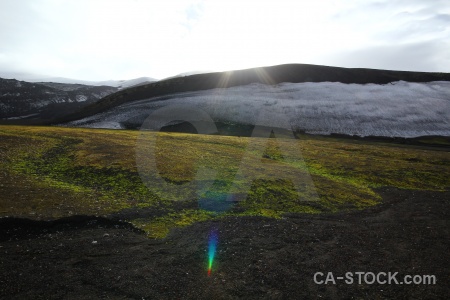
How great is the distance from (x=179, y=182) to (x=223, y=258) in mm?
17332

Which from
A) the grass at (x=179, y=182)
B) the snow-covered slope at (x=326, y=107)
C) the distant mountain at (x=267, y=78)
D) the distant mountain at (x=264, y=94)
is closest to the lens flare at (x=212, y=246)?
the grass at (x=179, y=182)

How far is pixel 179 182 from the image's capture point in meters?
35.9

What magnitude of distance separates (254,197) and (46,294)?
2216cm

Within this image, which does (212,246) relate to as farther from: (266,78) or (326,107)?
(266,78)

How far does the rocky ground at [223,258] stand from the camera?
16.0 meters

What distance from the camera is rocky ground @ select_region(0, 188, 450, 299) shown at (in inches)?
631

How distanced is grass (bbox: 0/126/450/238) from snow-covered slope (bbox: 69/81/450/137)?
58307 mm

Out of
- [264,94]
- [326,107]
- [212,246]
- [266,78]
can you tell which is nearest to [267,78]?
[266,78]

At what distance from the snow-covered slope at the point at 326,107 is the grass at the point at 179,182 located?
58307mm

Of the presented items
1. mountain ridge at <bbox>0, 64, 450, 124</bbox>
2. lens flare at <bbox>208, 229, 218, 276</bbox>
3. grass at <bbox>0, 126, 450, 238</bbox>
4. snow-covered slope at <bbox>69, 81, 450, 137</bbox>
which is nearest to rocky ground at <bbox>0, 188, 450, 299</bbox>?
lens flare at <bbox>208, 229, 218, 276</bbox>

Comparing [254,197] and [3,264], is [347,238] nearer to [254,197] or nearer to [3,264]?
[254,197]

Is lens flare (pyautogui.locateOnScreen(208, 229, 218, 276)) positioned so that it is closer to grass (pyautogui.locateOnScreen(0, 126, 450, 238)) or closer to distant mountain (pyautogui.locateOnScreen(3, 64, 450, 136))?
grass (pyautogui.locateOnScreen(0, 126, 450, 238))

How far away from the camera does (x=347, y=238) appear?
23.9 meters

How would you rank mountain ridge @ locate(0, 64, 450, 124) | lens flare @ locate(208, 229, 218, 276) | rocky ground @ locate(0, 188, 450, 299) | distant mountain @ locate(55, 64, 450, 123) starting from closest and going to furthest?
rocky ground @ locate(0, 188, 450, 299)
lens flare @ locate(208, 229, 218, 276)
mountain ridge @ locate(0, 64, 450, 124)
distant mountain @ locate(55, 64, 450, 123)
